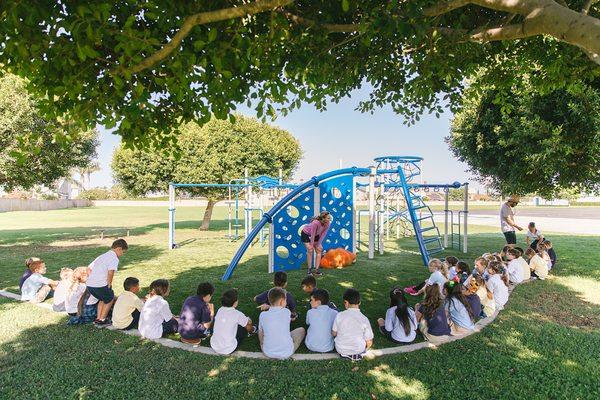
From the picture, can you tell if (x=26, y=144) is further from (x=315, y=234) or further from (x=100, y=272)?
(x=315, y=234)

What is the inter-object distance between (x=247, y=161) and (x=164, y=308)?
19461mm

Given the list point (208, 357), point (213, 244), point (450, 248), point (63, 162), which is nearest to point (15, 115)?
point (63, 162)

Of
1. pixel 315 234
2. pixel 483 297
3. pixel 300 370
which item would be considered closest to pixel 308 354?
pixel 300 370

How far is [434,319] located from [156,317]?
164 inches

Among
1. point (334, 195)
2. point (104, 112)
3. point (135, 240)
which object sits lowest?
point (135, 240)

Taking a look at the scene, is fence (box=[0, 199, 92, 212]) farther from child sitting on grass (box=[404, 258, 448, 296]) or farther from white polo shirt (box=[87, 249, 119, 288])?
child sitting on grass (box=[404, 258, 448, 296])

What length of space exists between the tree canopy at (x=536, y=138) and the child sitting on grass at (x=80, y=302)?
9.14 meters

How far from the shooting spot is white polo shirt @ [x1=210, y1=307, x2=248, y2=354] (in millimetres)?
5598

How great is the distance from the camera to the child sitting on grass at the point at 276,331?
213 inches

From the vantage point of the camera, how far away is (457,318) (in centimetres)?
628

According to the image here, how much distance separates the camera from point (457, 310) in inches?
248

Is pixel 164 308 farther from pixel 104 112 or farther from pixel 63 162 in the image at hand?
pixel 63 162

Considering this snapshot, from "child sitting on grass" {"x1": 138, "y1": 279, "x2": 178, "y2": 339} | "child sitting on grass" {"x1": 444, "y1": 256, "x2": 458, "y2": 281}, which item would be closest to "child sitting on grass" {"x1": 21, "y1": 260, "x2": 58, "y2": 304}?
"child sitting on grass" {"x1": 138, "y1": 279, "x2": 178, "y2": 339}

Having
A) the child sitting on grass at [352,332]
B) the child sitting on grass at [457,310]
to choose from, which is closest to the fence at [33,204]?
the child sitting on grass at [352,332]
